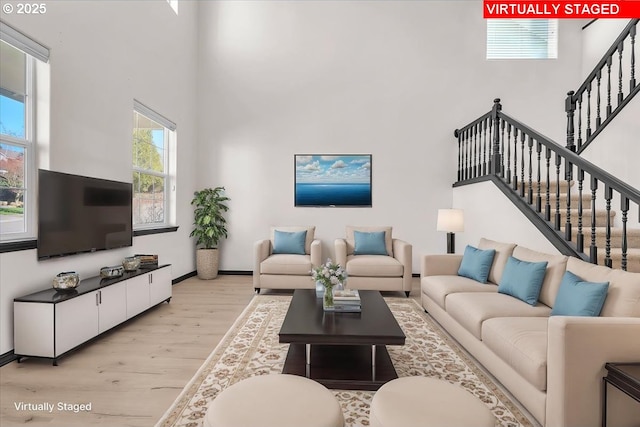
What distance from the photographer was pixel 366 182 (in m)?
5.73

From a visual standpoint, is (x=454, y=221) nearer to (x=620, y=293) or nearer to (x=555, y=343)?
(x=620, y=293)

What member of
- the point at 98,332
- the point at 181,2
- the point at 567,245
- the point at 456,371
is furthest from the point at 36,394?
the point at 181,2

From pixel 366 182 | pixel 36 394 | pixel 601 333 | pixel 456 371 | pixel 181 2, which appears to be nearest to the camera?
pixel 601 333

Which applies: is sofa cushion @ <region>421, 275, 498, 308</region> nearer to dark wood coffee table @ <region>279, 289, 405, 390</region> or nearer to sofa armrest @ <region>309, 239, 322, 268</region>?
dark wood coffee table @ <region>279, 289, 405, 390</region>

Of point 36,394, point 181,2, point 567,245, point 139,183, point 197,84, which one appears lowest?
point 36,394

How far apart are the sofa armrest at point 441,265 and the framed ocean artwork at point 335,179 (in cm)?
210

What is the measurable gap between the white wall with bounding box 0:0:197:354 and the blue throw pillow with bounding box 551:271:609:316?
3841mm

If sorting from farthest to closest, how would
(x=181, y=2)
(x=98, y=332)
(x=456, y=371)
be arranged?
(x=181, y=2) → (x=98, y=332) → (x=456, y=371)

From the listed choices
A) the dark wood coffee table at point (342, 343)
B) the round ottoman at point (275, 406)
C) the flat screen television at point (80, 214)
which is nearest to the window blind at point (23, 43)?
the flat screen television at point (80, 214)

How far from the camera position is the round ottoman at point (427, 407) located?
4.06ft

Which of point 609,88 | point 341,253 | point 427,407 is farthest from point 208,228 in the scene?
point 609,88

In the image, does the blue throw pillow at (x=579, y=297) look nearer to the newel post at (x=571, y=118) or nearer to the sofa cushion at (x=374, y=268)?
the sofa cushion at (x=374, y=268)

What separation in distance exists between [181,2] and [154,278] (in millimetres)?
4250

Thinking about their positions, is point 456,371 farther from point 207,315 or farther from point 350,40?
point 350,40
